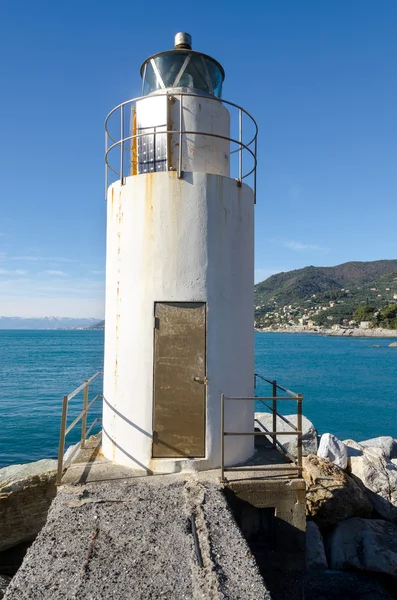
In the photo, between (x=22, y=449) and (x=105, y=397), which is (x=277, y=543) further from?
(x=22, y=449)

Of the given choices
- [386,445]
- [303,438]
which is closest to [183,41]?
[303,438]

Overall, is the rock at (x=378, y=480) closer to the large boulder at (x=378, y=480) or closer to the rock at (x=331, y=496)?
the large boulder at (x=378, y=480)

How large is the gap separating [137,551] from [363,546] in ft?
16.4

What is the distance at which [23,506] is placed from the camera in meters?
7.46

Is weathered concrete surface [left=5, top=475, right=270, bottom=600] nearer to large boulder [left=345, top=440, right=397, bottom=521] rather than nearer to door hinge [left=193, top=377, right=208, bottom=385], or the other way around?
door hinge [left=193, top=377, right=208, bottom=385]

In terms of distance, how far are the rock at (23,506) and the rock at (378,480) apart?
6337mm

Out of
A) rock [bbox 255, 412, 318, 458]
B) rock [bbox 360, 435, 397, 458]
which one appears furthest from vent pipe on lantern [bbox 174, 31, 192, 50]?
rock [bbox 360, 435, 397, 458]

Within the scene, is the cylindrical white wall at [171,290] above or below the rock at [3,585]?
above

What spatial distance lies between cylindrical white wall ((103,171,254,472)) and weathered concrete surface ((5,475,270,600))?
1025mm

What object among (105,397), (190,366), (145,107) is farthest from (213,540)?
(145,107)

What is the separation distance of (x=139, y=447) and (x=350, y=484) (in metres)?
4.56

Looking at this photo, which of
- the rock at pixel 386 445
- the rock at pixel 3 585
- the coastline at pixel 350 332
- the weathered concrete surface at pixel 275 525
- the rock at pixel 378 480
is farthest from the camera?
the coastline at pixel 350 332

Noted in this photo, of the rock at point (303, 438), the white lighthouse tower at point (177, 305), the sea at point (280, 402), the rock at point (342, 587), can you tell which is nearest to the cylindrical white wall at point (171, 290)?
the white lighthouse tower at point (177, 305)

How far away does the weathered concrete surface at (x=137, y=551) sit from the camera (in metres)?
3.35
